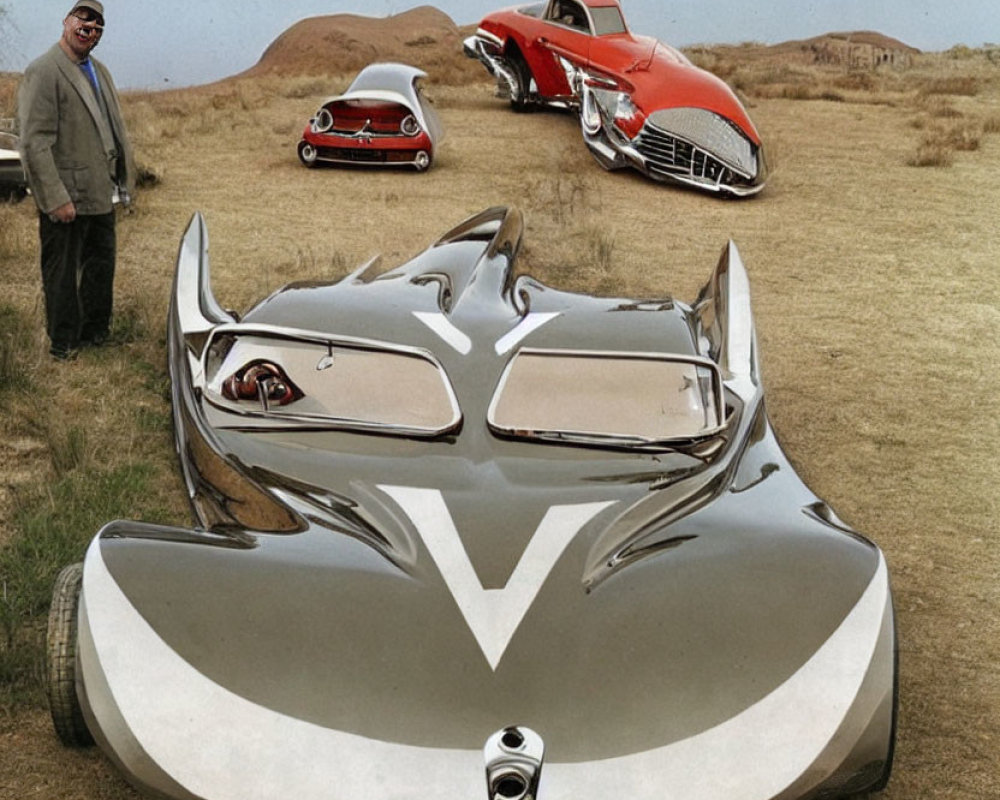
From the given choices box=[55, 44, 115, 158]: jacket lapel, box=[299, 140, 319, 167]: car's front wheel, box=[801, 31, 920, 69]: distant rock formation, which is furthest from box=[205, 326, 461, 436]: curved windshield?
box=[801, 31, 920, 69]: distant rock formation

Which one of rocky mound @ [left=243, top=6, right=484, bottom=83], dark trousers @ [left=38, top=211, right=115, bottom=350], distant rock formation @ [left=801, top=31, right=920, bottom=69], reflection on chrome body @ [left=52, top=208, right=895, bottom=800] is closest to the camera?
reflection on chrome body @ [left=52, top=208, right=895, bottom=800]

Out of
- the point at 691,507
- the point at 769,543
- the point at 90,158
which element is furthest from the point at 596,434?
the point at 90,158

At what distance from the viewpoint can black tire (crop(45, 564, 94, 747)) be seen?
3516 mm

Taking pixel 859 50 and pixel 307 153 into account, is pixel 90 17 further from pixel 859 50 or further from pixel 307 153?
pixel 859 50

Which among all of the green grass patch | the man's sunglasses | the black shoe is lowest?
the black shoe

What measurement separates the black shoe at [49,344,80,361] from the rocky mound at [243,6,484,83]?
1746 centimetres

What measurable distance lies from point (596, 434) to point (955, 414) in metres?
3.95

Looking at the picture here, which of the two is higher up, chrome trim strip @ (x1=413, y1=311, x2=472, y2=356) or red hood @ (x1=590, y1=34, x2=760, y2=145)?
chrome trim strip @ (x1=413, y1=311, x2=472, y2=356)

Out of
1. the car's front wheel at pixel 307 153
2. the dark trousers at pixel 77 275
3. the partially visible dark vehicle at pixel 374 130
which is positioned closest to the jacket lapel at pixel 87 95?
the dark trousers at pixel 77 275

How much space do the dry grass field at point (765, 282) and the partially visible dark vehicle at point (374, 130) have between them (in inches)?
11.8

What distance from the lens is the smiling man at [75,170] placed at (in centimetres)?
702

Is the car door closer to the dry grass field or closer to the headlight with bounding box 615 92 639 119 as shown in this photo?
the dry grass field

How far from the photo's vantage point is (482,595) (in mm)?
3359

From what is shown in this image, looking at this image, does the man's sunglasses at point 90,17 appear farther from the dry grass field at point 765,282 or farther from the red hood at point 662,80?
the red hood at point 662,80
